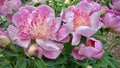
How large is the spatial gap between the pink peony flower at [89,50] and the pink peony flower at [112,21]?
13cm

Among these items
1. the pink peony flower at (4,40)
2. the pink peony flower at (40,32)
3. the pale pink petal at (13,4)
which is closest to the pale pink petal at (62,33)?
Result: the pink peony flower at (40,32)

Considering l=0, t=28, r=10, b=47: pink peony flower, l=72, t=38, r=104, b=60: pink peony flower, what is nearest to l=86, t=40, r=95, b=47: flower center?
l=72, t=38, r=104, b=60: pink peony flower

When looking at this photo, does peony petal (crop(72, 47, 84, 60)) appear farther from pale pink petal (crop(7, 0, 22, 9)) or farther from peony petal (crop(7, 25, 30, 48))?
pale pink petal (crop(7, 0, 22, 9))

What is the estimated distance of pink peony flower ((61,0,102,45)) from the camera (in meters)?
0.99

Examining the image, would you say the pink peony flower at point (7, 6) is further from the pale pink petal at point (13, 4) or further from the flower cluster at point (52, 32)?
the flower cluster at point (52, 32)

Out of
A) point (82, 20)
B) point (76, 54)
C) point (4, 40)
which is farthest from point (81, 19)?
point (4, 40)

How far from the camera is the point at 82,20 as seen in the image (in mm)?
1027

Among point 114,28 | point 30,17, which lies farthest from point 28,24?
point 114,28

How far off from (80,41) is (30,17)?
0.54 feet

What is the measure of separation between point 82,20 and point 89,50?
3.7 inches

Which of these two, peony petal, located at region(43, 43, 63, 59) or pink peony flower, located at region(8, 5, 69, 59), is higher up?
pink peony flower, located at region(8, 5, 69, 59)

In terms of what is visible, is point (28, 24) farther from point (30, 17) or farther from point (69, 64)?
point (69, 64)

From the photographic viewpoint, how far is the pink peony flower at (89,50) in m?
1.00

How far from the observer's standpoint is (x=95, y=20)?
3.33 feet
